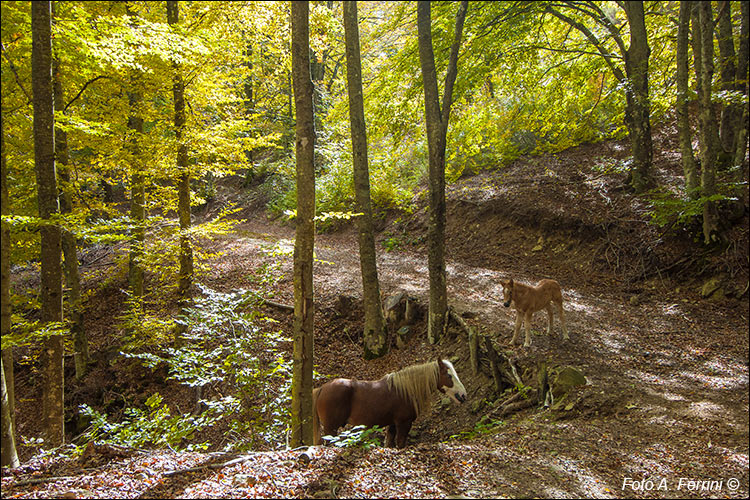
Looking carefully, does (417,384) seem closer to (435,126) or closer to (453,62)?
(435,126)

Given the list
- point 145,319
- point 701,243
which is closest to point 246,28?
point 145,319

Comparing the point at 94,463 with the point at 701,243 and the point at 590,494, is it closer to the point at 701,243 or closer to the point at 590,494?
the point at 590,494

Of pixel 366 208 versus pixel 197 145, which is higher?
pixel 197 145

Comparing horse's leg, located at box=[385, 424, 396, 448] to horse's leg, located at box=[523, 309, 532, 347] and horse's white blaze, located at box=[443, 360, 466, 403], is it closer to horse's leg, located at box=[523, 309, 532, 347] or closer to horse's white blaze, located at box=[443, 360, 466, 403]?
horse's white blaze, located at box=[443, 360, 466, 403]

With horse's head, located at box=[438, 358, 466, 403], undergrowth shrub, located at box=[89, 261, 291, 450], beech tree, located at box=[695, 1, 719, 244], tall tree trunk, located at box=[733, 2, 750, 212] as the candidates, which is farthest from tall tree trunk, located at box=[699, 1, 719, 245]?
undergrowth shrub, located at box=[89, 261, 291, 450]

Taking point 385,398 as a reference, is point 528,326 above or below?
above

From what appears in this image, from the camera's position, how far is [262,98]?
23.2 meters

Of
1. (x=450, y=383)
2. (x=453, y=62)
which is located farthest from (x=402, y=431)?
(x=453, y=62)

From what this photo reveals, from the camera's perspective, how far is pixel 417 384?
19.0 ft

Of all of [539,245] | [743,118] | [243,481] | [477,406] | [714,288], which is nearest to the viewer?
[243,481]

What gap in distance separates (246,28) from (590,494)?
10.4 meters

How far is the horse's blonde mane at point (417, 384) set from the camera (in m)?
5.78

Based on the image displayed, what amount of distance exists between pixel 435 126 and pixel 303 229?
4396 mm

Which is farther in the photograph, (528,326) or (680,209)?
(680,209)
